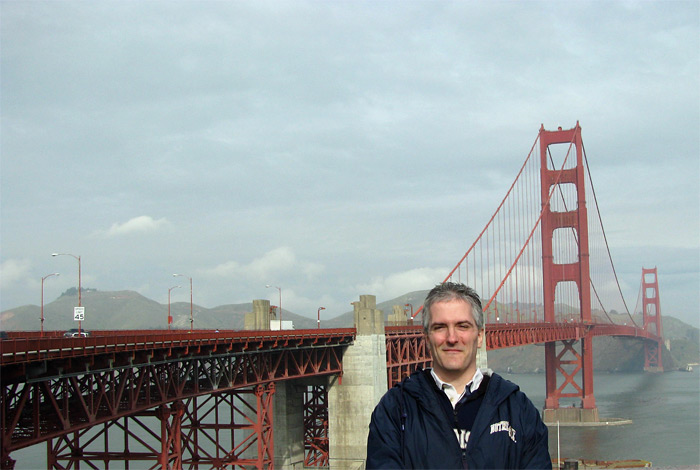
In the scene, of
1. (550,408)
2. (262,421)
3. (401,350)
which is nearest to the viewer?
(262,421)

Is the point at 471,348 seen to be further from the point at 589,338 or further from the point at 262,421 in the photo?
the point at 589,338

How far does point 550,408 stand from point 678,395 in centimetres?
5251

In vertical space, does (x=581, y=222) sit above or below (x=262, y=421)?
above

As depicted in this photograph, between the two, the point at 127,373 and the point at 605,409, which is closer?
the point at 127,373

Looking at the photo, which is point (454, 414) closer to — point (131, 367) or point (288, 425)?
point (131, 367)

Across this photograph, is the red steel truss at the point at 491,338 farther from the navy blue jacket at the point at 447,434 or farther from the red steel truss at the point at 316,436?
the navy blue jacket at the point at 447,434

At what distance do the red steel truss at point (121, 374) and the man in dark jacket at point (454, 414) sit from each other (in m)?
16.8

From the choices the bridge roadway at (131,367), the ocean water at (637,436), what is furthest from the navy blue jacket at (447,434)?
the ocean water at (637,436)

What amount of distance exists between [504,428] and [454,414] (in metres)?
0.28

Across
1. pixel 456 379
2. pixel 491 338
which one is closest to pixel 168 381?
pixel 456 379

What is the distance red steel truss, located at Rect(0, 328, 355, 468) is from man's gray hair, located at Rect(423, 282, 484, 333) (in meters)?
16.8

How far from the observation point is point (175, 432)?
29516 mm

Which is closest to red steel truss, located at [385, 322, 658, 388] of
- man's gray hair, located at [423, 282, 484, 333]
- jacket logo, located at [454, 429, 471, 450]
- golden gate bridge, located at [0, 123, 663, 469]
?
golden gate bridge, located at [0, 123, 663, 469]

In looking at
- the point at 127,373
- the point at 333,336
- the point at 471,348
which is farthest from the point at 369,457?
the point at 333,336
